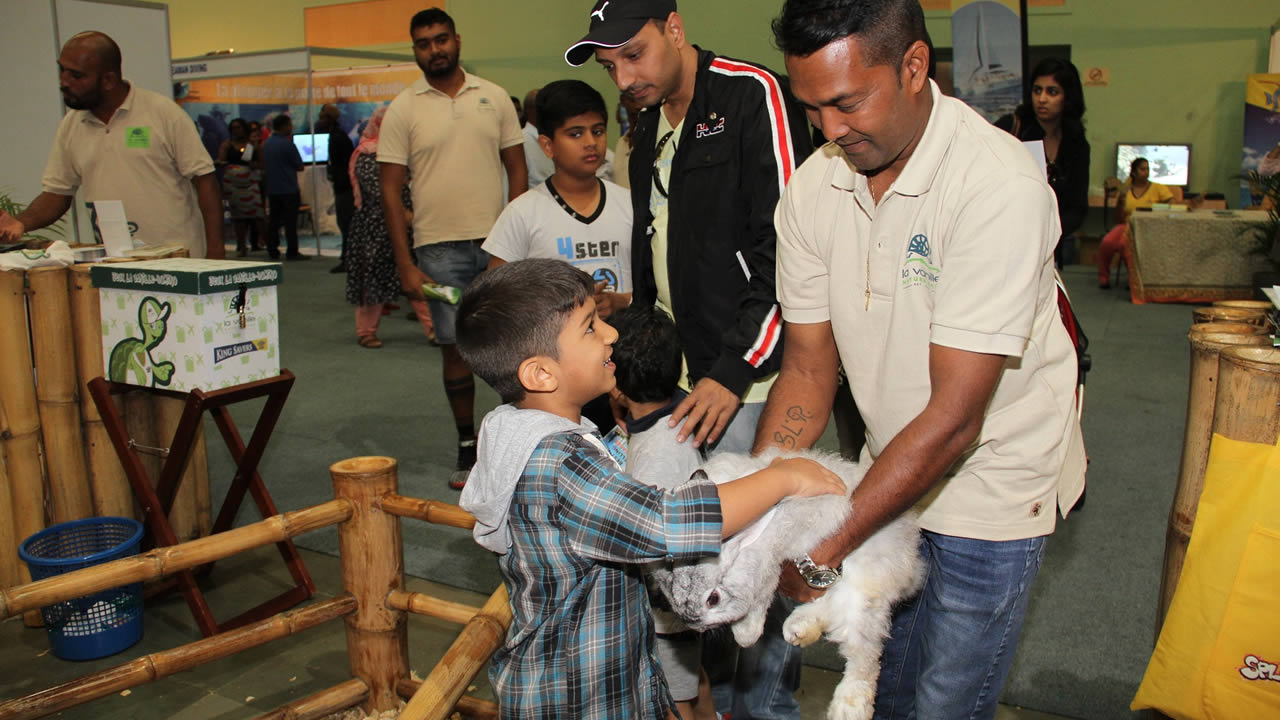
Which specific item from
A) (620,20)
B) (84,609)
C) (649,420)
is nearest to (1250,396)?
(649,420)

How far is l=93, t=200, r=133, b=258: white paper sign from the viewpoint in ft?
11.4

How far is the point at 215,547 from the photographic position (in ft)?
7.45

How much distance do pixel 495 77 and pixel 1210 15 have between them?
9689 mm

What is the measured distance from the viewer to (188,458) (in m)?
3.23

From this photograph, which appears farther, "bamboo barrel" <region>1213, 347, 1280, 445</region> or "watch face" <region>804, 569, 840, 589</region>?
"bamboo barrel" <region>1213, 347, 1280, 445</region>

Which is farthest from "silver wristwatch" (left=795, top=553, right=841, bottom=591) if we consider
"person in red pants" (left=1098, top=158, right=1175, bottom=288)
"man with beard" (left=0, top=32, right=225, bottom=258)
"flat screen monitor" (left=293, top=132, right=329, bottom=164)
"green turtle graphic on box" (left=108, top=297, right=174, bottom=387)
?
"flat screen monitor" (left=293, top=132, right=329, bottom=164)

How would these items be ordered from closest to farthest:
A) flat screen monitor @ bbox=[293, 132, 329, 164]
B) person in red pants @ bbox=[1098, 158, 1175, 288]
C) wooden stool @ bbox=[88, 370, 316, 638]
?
wooden stool @ bbox=[88, 370, 316, 638] → person in red pants @ bbox=[1098, 158, 1175, 288] → flat screen monitor @ bbox=[293, 132, 329, 164]

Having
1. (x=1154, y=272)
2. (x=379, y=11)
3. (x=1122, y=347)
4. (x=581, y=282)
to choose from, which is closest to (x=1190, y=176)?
(x=1154, y=272)

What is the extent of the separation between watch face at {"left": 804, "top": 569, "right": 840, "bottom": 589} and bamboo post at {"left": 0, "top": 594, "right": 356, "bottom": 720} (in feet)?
4.87

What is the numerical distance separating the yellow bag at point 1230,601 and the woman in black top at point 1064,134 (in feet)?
7.37

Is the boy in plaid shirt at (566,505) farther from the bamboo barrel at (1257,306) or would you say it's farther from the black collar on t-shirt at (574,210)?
the black collar on t-shirt at (574,210)

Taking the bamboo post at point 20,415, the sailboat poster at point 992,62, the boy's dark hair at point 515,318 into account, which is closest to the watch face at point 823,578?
the boy's dark hair at point 515,318

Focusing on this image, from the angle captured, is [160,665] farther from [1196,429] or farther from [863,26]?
[1196,429]

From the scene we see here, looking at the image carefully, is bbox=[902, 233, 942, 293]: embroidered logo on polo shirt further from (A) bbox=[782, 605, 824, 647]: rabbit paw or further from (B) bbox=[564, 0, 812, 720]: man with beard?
(B) bbox=[564, 0, 812, 720]: man with beard
